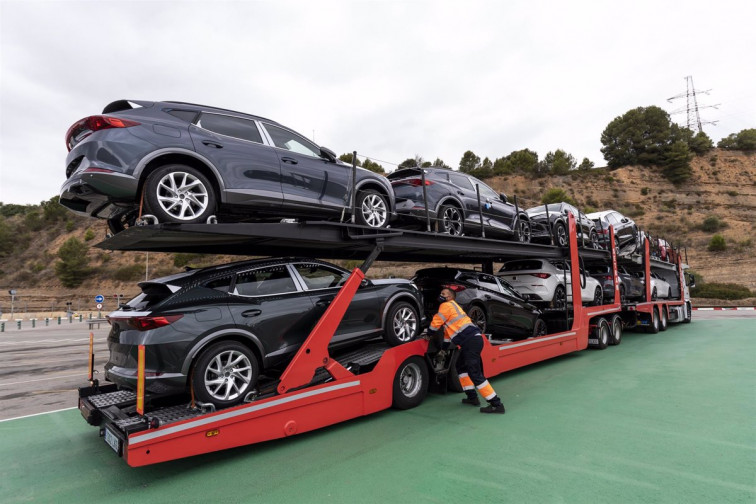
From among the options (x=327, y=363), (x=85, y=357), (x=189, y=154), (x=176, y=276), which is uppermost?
(x=189, y=154)

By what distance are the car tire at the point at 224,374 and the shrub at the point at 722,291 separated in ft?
112

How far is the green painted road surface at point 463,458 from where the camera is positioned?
3389mm

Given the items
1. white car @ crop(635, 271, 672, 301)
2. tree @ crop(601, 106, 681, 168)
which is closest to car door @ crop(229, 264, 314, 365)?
white car @ crop(635, 271, 672, 301)

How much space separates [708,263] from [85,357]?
46.3 m

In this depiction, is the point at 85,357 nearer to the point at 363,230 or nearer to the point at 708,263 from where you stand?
the point at 363,230

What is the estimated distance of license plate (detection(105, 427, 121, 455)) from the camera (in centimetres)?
356

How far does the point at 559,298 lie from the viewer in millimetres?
9641

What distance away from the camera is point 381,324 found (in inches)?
218

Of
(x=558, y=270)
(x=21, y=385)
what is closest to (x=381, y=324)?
(x=558, y=270)

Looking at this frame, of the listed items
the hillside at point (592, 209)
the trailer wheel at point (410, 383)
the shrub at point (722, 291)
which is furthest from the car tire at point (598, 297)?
the hillside at point (592, 209)

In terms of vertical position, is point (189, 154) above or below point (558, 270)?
above

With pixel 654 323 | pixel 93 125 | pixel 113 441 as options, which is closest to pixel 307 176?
pixel 93 125

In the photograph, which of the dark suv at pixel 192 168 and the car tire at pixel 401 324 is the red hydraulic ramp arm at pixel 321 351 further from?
the dark suv at pixel 192 168

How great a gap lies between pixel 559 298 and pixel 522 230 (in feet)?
6.17
